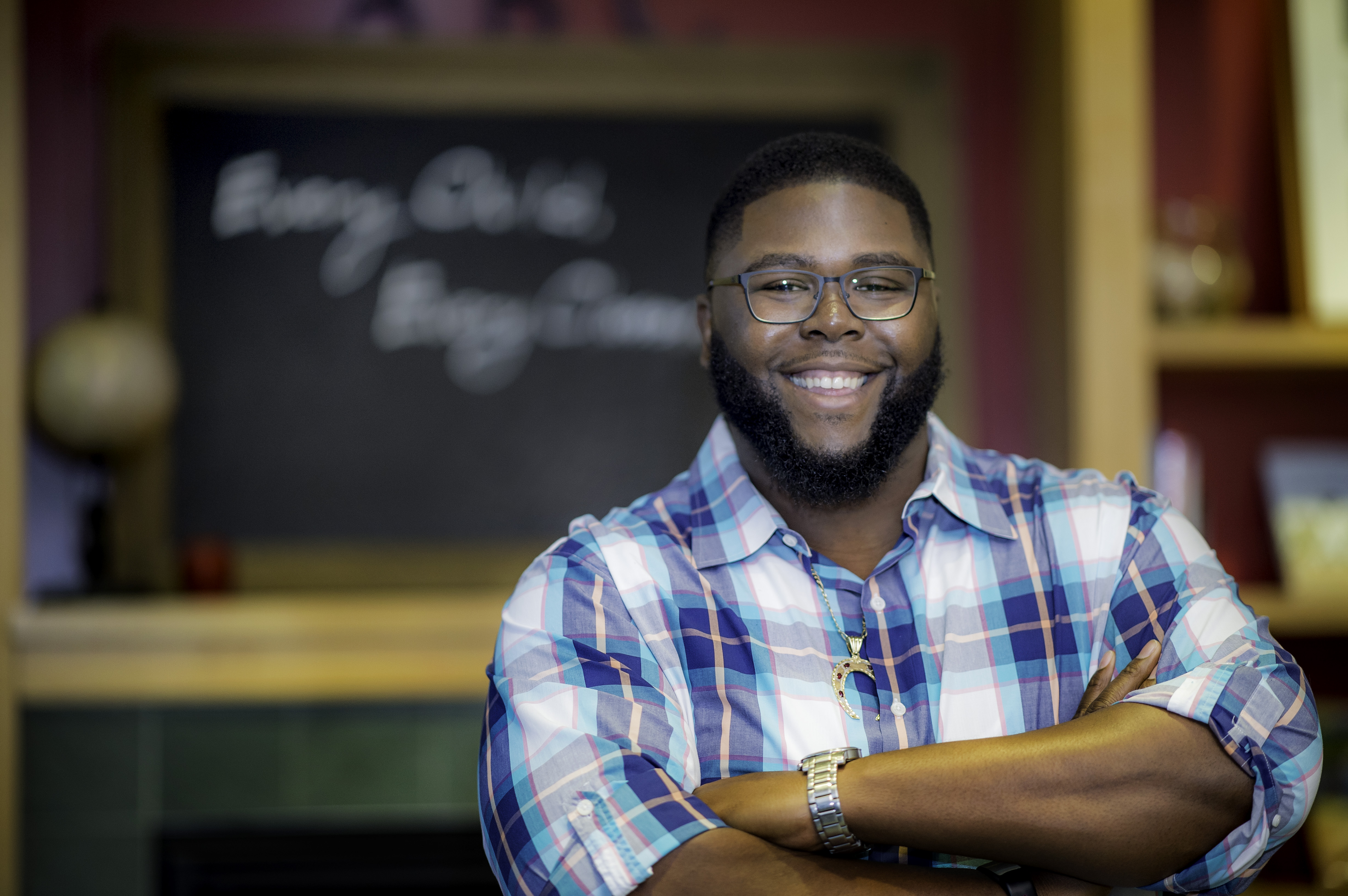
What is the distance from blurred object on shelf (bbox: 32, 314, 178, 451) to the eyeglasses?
62.6 inches

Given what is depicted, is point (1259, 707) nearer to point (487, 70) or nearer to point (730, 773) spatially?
point (730, 773)

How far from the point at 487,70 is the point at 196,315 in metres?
0.84

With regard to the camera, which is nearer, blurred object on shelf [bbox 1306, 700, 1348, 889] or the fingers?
the fingers

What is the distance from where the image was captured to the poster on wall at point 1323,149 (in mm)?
2238

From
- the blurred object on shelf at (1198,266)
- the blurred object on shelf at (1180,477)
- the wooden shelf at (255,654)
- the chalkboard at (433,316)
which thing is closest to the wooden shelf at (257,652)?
the wooden shelf at (255,654)

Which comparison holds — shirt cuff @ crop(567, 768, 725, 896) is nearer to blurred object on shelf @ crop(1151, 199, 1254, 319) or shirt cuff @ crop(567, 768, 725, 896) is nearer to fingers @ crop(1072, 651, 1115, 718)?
fingers @ crop(1072, 651, 1115, 718)

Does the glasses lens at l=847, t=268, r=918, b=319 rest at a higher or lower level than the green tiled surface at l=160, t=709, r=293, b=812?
higher

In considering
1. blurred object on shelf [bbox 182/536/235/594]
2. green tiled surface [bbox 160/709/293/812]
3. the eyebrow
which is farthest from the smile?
blurred object on shelf [bbox 182/536/235/594]

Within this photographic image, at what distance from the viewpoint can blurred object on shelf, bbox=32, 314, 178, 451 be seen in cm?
227

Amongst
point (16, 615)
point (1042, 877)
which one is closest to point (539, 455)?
point (16, 615)

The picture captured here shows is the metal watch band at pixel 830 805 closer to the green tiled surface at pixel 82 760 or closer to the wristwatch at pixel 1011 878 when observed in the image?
the wristwatch at pixel 1011 878

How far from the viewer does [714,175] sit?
2.57 metres

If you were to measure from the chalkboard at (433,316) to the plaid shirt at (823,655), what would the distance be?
132 cm

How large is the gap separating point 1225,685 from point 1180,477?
1399 millimetres
